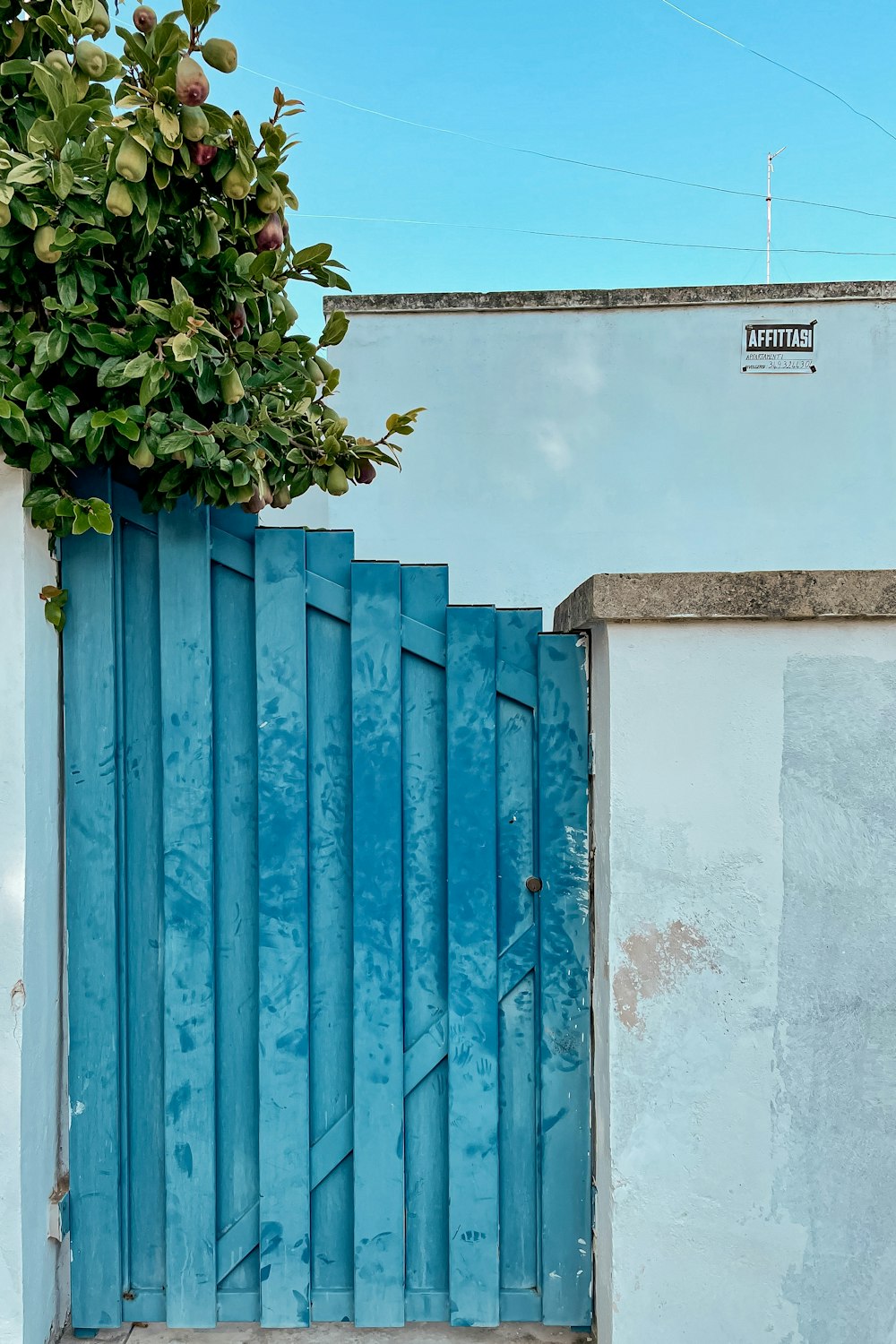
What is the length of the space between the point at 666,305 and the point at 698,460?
3.22 feet

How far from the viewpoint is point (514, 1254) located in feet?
6.36

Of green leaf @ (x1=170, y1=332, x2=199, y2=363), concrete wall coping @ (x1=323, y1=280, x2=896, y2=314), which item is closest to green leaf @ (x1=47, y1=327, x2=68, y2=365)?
green leaf @ (x1=170, y1=332, x2=199, y2=363)

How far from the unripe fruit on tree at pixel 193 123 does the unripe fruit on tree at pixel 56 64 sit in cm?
26

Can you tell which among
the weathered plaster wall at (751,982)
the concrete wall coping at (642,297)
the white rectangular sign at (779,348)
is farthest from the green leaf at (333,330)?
the white rectangular sign at (779,348)

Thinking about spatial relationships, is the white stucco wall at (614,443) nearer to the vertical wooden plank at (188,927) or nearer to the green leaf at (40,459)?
the vertical wooden plank at (188,927)

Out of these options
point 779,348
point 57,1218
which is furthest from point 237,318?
point 779,348

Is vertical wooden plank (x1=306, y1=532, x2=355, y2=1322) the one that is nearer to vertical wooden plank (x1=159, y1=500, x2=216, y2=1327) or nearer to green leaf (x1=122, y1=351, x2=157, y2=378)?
vertical wooden plank (x1=159, y1=500, x2=216, y2=1327)

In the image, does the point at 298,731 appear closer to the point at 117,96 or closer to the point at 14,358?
the point at 14,358

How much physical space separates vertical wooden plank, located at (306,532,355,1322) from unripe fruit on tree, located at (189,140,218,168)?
2.63 feet

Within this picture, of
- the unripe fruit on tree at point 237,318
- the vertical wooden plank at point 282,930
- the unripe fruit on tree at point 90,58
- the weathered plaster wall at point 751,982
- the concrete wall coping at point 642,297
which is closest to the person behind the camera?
the unripe fruit on tree at point 90,58

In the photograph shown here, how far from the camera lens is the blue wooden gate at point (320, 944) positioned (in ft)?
6.23

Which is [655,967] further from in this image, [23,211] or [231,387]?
[23,211]

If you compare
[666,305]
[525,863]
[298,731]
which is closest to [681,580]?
[525,863]

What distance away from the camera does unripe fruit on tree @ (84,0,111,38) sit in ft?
5.39
